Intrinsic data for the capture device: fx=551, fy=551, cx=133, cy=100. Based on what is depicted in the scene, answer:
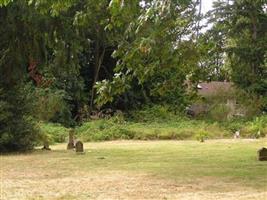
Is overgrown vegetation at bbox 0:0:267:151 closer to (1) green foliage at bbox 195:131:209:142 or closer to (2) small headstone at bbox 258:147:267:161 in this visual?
(1) green foliage at bbox 195:131:209:142

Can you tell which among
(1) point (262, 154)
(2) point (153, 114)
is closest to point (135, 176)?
(1) point (262, 154)

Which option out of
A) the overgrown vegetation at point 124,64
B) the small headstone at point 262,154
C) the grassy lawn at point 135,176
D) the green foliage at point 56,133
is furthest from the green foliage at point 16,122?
the small headstone at point 262,154

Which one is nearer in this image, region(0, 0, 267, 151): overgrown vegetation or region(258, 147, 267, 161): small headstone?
region(0, 0, 267, 151): overgrown vegetation

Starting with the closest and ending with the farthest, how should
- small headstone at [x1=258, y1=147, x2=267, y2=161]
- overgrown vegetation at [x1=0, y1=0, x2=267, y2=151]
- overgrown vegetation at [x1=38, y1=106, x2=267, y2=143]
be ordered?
overgrown vegetation at [x1=0, y1=0, x2=267, y2=151]
small headstone at [x1=258, y1=147, x2=267, y2=161]
overgrown vegetation at [x1=38, y1=106, x2=267, y2=143]

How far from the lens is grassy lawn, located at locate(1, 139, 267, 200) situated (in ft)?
37.2

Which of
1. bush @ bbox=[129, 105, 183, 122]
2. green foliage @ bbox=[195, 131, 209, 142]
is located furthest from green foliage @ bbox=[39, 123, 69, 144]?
bush @ bbox=[129, 105, 183, 122]

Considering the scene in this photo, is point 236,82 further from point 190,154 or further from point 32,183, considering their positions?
point 32,183

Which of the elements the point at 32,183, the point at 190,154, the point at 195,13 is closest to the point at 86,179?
the point at 32,183

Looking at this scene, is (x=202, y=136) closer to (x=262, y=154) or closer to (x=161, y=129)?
(x=161, y=129)

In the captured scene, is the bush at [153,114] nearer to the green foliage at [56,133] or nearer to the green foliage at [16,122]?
the green foliage at [56,133]

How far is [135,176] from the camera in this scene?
46.8 ft

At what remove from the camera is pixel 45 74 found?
36.8 metres

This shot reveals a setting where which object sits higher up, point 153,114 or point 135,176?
point 153,114

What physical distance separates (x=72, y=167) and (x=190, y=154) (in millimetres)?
5739
